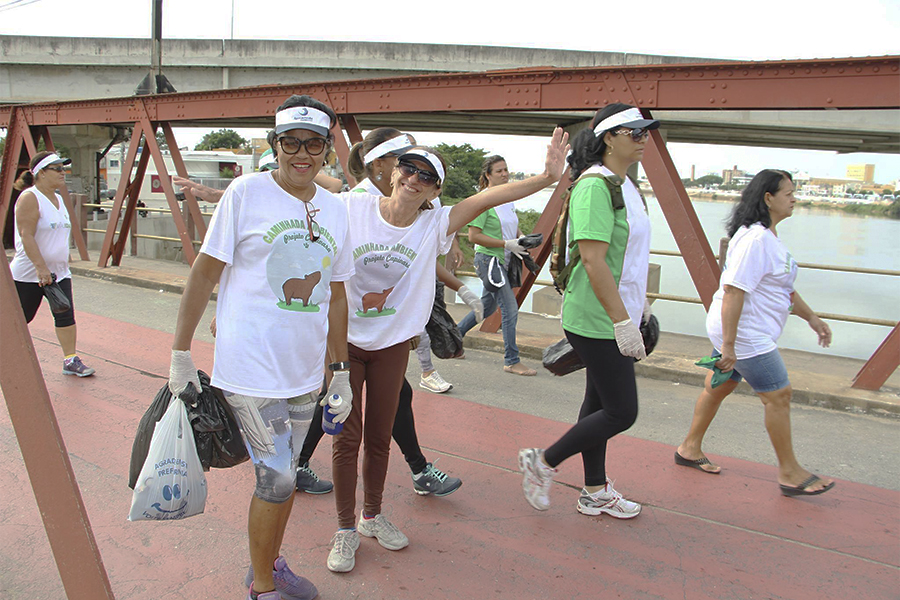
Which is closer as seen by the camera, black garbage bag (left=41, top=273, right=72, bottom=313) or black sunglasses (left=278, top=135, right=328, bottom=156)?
black sunglasses (left=278, top=135, right=328, bottom=156)

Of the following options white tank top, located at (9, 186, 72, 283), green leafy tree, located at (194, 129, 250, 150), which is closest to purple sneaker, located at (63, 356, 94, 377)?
white tank top, located at (9, 186, 72, 283)

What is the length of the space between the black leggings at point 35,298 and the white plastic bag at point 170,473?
147 inches

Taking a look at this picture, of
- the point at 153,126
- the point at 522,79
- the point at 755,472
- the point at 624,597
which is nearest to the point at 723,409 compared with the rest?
the point at 755,472

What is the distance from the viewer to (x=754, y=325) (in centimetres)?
382

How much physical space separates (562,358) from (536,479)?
63 cm

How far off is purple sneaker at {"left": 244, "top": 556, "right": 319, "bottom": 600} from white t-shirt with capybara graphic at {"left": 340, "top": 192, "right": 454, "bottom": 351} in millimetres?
950

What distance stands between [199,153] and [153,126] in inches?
1993

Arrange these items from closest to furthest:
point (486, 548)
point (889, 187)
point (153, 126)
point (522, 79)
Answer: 1. point (486, 548)
2. point (522, 79)
3. point (889, 187)
4. point (153, 126)

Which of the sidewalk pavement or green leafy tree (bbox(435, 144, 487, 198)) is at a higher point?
green leafy tree (bbox(435, 144, 487, 198))

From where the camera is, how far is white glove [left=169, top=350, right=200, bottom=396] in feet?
8.11

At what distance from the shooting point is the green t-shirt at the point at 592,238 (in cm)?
312

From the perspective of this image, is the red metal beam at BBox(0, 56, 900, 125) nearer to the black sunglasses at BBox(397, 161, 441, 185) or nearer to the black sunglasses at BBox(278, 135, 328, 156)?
the black sunglasses at BBox(397, 161, 441, 185)

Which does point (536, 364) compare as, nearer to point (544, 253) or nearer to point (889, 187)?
point (544, 253)

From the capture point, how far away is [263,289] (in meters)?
2.46
